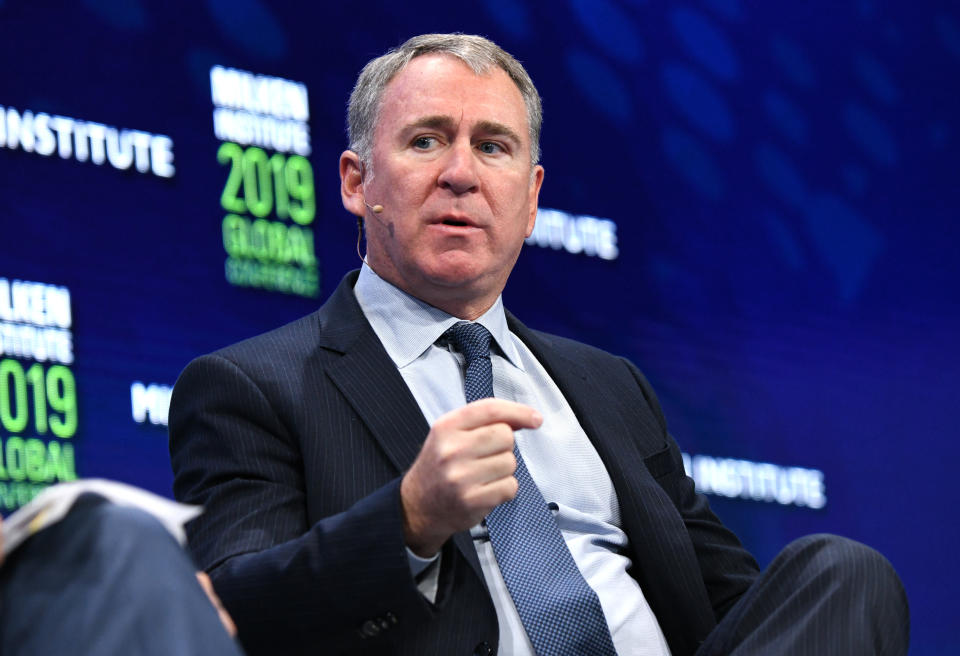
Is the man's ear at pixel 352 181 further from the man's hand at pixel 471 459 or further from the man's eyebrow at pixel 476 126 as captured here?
the man's hand at pixel 471 459

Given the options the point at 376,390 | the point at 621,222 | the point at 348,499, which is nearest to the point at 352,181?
the point at 376,390

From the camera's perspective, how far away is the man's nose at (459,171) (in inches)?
92.0

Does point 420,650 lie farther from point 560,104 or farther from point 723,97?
point 723,97

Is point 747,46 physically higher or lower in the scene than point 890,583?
higher

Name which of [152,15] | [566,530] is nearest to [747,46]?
[152,15]

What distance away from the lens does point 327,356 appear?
2.17 meters

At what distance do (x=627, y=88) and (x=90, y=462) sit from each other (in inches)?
87.6

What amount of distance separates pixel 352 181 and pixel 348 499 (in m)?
0.77

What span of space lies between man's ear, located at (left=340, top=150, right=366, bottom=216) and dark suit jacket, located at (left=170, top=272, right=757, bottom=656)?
0.16 metres

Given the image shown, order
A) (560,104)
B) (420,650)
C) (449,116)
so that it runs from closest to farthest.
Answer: (420,650) → (449,116) → (560,104)

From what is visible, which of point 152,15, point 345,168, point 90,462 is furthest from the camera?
point 152,15

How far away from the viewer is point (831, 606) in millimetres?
1704

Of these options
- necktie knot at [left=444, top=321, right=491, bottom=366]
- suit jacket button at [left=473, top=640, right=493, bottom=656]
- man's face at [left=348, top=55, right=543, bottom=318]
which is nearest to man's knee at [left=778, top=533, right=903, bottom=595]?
Result: suit jacket button at [left=473, top=640, right=493, bottom=656]

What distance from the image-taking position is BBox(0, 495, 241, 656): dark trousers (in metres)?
1.02
